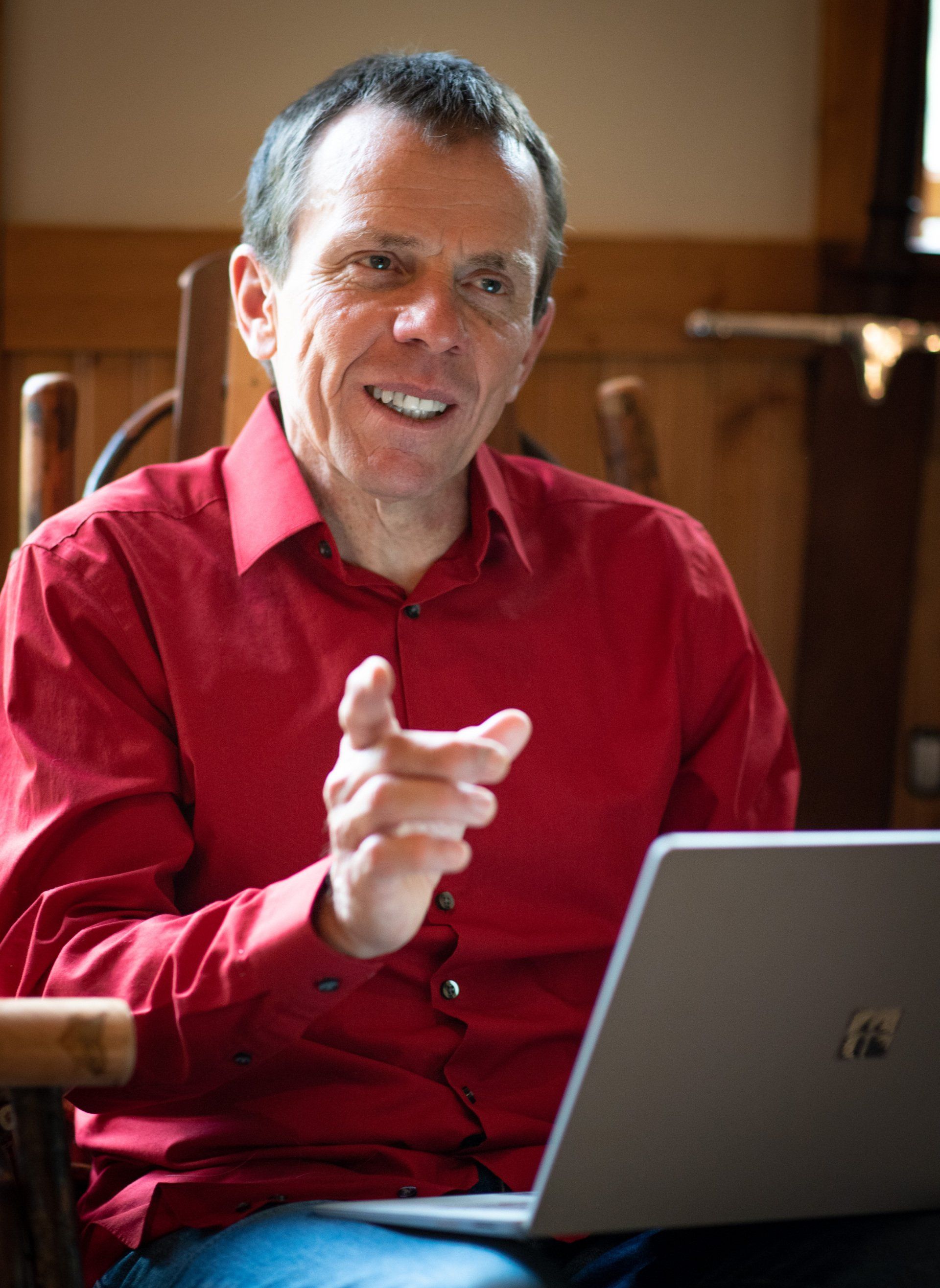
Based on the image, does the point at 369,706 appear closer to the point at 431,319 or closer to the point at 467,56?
the point at 431,319

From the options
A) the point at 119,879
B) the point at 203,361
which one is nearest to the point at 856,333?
the point at 203,361

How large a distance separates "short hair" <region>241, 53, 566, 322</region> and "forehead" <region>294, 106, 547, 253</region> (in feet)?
0.04

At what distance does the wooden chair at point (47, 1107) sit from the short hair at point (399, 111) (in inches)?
28.8

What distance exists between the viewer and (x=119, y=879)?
3.36 ft

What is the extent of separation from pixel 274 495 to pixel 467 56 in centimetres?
123

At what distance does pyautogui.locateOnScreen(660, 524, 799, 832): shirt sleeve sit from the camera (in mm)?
1293

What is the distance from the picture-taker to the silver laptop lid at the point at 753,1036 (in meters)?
0.73

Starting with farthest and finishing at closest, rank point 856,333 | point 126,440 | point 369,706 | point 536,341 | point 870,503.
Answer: point 870,503
point 856,333
point 126,440
point 536,341
point 369,706

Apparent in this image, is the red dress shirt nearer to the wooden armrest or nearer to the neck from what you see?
the neck

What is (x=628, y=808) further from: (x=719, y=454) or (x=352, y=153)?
(x=719, y=454)

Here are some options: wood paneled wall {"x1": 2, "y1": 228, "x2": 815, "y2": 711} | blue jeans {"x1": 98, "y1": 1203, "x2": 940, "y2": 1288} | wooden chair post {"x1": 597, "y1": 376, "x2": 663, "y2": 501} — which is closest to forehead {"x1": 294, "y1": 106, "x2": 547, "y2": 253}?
wooden chair post {"x1": 597, "y1": 376, "x2": 663, "y2": 501}

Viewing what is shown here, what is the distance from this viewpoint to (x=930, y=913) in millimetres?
772

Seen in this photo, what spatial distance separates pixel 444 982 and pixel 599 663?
33cm

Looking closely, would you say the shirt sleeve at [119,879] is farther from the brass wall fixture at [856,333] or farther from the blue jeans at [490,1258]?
the brass wall fixture at [856,333]
